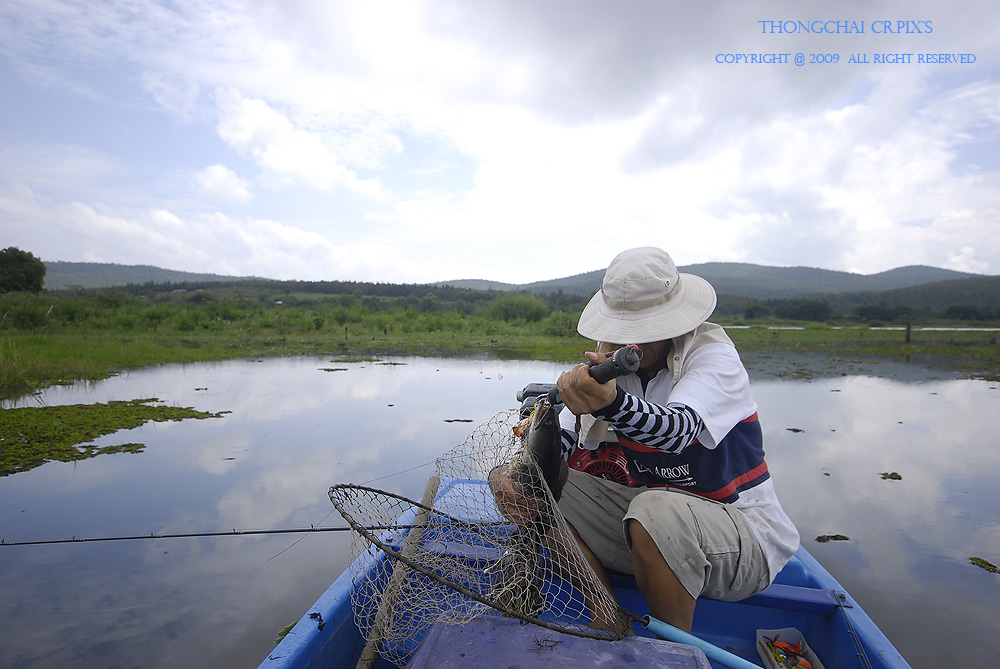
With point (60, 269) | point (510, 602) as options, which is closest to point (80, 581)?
point (510, 602)

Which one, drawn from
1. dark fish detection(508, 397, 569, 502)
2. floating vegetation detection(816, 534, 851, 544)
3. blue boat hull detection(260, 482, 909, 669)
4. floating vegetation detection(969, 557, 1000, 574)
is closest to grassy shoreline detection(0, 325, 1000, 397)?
blue boat hull detection(260, 482, 909, 669)

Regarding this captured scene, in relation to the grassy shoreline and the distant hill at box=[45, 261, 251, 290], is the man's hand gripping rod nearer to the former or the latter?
the grassy shoreline

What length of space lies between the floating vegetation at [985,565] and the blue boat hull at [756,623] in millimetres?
2628

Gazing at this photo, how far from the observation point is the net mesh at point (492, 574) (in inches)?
60.5

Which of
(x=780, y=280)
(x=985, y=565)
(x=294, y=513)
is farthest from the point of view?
(x=780, y=280)

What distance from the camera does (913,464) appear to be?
5.83 metres

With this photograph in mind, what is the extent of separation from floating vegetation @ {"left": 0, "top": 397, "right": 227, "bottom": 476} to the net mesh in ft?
16.4

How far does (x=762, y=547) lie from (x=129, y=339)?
20.9m

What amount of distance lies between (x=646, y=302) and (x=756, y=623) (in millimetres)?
1335

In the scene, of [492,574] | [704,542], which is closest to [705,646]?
[704,542]

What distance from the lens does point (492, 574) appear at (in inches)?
71.6

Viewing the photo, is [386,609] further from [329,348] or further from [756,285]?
[756,285]

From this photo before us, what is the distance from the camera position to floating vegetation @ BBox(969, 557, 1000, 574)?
3600mm

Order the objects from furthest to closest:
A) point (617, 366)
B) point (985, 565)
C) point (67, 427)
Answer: point (67, 427) → point (985, 565) → point (617, 366)
